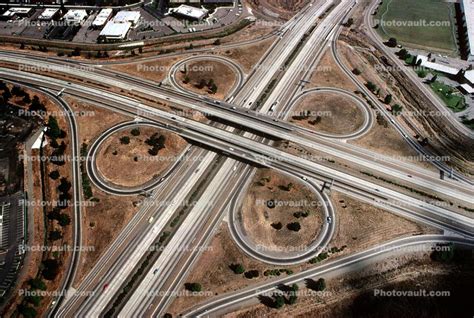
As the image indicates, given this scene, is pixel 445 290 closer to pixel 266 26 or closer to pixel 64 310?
pixel 64 310

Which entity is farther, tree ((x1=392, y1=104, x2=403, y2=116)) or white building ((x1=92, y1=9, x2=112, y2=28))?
white building ((x1=92, y1=9, x2=112, y2=28))

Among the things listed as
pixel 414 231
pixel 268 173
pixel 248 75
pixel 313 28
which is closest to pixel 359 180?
pixel 414 231

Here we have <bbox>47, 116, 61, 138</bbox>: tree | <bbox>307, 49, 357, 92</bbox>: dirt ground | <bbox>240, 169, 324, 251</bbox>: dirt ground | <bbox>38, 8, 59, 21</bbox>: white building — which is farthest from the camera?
<bbox>38, 8, 59, 21</bbox>: white building

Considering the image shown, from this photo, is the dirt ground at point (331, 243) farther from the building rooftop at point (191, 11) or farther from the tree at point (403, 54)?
the building rooftop at point (191, 11)

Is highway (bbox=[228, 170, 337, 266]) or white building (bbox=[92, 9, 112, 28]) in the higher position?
white building (bbox=[92, 9, 112, 28])

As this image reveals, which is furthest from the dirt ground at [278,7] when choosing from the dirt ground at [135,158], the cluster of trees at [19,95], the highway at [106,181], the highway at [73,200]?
the cluster of trees at [19,95]

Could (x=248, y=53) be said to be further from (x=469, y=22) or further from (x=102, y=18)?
(x=469, y=22)

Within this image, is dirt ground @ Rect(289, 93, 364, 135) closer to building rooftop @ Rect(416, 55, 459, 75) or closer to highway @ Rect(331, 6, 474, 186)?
highway @ Rect(331, 6, 474, 186)

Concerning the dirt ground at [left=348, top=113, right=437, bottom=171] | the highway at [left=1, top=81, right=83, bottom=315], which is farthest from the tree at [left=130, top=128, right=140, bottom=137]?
the dirt ground at [left=348, top=113, right=437, bottom=171]
